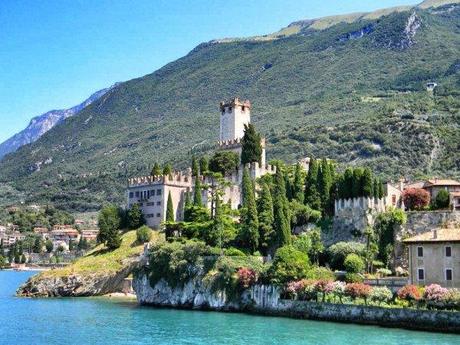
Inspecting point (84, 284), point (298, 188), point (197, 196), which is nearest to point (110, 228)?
point (84, 284)

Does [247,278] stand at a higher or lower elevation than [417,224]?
lower

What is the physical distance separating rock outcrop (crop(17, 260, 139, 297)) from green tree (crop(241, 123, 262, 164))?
17.8 m

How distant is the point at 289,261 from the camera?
2304 inches

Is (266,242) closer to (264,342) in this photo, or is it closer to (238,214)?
(238,214)

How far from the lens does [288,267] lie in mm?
58438

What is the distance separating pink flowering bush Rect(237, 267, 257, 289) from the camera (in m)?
61.6

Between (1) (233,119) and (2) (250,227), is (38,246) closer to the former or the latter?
(1) (233,119)

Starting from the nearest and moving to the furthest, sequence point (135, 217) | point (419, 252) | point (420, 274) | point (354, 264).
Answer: point (420, 274), point (419, 252), point (354, 264), point (135, 217)

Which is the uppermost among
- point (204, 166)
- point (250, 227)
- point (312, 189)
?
point (204, 166)

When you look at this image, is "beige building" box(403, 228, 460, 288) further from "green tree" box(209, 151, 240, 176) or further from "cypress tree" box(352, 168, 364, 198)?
"green tree" box(209, 151, 240, 176)

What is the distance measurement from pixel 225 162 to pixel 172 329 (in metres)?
37.4

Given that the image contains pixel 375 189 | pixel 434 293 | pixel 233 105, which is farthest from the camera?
pixel 233 105

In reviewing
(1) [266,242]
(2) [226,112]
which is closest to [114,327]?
(1) [266,242]

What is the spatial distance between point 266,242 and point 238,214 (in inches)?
343
